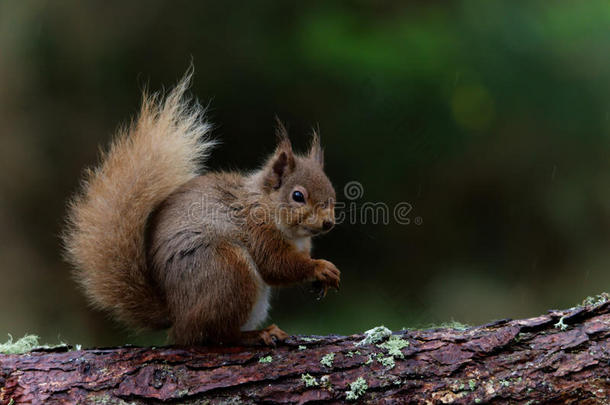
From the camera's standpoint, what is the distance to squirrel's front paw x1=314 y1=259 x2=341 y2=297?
1989 mm

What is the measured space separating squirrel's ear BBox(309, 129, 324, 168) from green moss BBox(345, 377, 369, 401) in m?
0.94

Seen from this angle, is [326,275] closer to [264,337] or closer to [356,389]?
[264,337]

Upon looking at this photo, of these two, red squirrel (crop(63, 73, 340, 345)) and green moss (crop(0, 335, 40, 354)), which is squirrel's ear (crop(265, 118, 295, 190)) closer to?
red squirrel (crop(63, 73, 340, 345))

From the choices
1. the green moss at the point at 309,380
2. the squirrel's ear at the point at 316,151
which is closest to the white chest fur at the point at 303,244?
the squirrel's ear at the point at 316,151

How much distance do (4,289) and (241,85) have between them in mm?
1463

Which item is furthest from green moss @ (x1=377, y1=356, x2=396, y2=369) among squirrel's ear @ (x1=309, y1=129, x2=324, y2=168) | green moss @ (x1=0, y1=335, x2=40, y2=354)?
green moss @ (x1=0, y1=335, x2=40, y2=354)

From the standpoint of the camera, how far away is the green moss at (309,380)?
1702mm

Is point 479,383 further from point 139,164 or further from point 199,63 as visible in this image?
point 199,63

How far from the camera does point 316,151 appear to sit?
7.82 feet

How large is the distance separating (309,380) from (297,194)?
691 millimetres

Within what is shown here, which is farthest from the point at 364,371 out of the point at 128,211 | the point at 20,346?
the point at 20,346

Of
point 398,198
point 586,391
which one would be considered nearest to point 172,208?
point 398,198

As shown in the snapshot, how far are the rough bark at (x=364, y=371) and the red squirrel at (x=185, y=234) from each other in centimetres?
16

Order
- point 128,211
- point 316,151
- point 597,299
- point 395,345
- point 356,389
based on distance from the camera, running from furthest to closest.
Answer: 1. point 316,151
2. point 128,211
3. point 597,299
4. point 395,345
5. point 356,389
